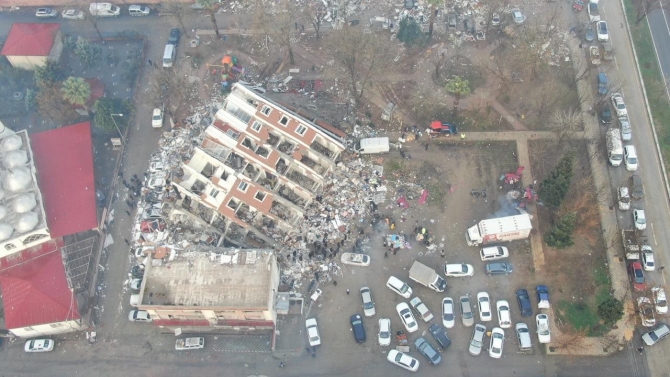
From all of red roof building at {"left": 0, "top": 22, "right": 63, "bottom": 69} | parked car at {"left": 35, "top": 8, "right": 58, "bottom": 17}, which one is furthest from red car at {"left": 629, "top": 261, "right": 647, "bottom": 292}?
parked car at {"left": 35, "top": 8, "right": 58, "bottom": 17}

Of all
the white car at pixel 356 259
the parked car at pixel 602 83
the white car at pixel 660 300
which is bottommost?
the white car at pixel 660 300

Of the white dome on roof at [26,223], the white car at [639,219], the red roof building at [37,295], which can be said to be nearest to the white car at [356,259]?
the red roof building at [37,295]

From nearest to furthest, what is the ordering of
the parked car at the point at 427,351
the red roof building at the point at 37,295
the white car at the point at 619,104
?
the parked car at the point at 427,351
the red roof building at the point at 37,295
the white car at the point at 619,104

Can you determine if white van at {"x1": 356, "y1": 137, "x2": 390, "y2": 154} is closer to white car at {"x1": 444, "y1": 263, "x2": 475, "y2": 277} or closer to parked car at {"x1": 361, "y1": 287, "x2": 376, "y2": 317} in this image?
white car at {"x1": 444, "y1": 263, "x2": 475, "y2": 277}

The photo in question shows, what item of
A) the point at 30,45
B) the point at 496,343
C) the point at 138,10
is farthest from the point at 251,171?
the point at 30,45

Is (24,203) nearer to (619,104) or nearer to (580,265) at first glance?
(580,265)

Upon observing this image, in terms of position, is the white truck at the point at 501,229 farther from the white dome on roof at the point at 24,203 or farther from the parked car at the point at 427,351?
the white dome on roof at the point at 24,203

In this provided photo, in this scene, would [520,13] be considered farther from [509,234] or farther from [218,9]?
[218,9]
